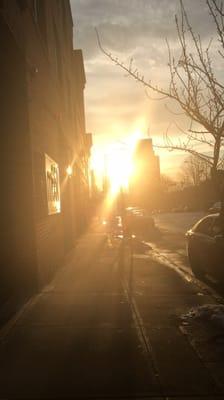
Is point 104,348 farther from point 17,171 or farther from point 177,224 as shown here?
point 177,224

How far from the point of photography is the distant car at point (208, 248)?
1086 cm

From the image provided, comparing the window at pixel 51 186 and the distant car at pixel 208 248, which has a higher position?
the window at pixel 51 186

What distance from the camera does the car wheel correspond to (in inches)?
495

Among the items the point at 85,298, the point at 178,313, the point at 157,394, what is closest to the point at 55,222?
the point at 85,298

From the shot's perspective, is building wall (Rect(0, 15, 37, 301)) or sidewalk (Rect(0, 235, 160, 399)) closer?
sidewalk (Rect(0, 235, 160, 399))

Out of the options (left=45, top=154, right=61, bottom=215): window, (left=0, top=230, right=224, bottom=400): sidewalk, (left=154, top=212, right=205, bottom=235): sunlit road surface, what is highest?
(left=45, top=154, right=61, bottom=215): window

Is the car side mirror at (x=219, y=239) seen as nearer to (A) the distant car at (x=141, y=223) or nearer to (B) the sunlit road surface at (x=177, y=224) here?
(B) the sunlit road surface at (x=177, y=224)

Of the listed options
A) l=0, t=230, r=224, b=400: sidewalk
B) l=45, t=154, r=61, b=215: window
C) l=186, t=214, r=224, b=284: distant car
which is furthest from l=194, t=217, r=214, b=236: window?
l=45, t=154, r=61, b=215: window

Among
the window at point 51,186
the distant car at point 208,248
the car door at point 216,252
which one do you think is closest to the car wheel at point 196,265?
the distant car at point 208,248

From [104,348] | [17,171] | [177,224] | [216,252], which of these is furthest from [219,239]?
[177,224]

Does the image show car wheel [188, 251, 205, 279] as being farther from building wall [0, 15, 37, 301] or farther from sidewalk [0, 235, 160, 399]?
building wall [0, 15, 37, 301]

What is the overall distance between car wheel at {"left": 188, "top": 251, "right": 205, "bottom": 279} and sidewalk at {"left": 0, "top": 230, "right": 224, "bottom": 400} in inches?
65.2

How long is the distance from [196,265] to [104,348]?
263 inches

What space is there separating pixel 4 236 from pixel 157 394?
18.7ft
